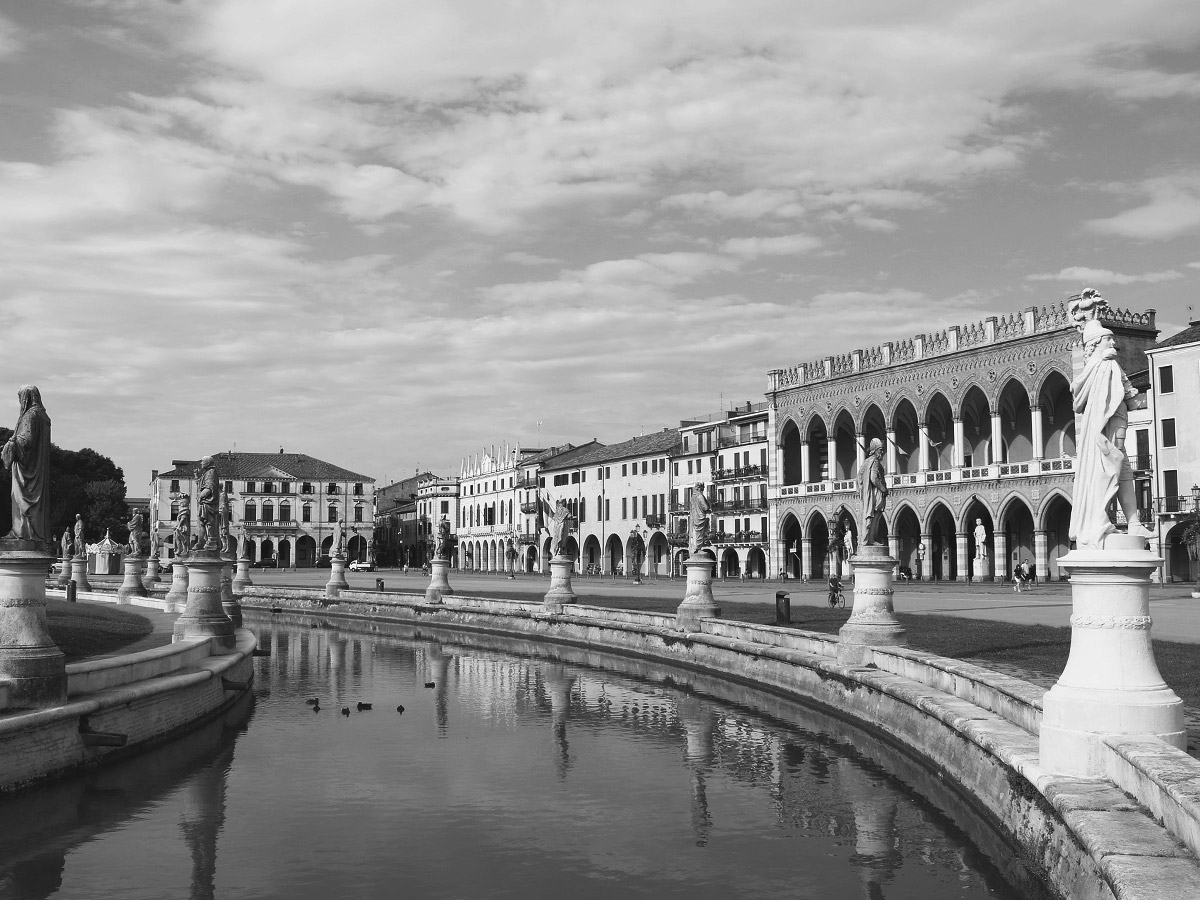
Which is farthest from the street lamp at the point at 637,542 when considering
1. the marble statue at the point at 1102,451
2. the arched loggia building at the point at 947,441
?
the marble statue at the point at 1102,451

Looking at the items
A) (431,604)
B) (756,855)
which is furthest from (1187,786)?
(431,604)

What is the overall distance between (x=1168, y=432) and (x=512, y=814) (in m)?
45.9

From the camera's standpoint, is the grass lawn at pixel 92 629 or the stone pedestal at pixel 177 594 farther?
the stone pedestal at pixel 177 594

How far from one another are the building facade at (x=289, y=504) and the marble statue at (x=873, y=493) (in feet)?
366

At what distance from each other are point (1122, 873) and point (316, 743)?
13107mm

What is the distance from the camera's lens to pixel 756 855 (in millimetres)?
11195

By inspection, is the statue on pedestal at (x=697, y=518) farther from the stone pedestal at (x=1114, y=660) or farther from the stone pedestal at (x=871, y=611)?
the stone pedestal at (x=1114, y=660)

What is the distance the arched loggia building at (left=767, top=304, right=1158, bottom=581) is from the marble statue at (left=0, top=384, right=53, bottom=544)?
42.8 metres

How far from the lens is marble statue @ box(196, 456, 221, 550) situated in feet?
79.5

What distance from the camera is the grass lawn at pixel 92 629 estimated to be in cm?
2002

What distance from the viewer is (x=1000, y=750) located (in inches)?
427

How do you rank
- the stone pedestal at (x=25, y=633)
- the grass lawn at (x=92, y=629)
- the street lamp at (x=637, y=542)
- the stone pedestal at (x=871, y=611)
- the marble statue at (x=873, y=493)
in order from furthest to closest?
the street lamp at (x=637, y=542) < the grass lawn at (x=92, y=629) < the marble statue at (x=873, y=493) < the stone pedestal at (x=871, y=611) < the stone pedestal at (x=25, y=633)

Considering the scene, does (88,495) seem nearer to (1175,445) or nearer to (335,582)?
(335,582)

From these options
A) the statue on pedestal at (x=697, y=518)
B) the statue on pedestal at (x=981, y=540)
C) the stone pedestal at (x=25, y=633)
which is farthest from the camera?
the statue on pedestal at (x=981, y=540)
